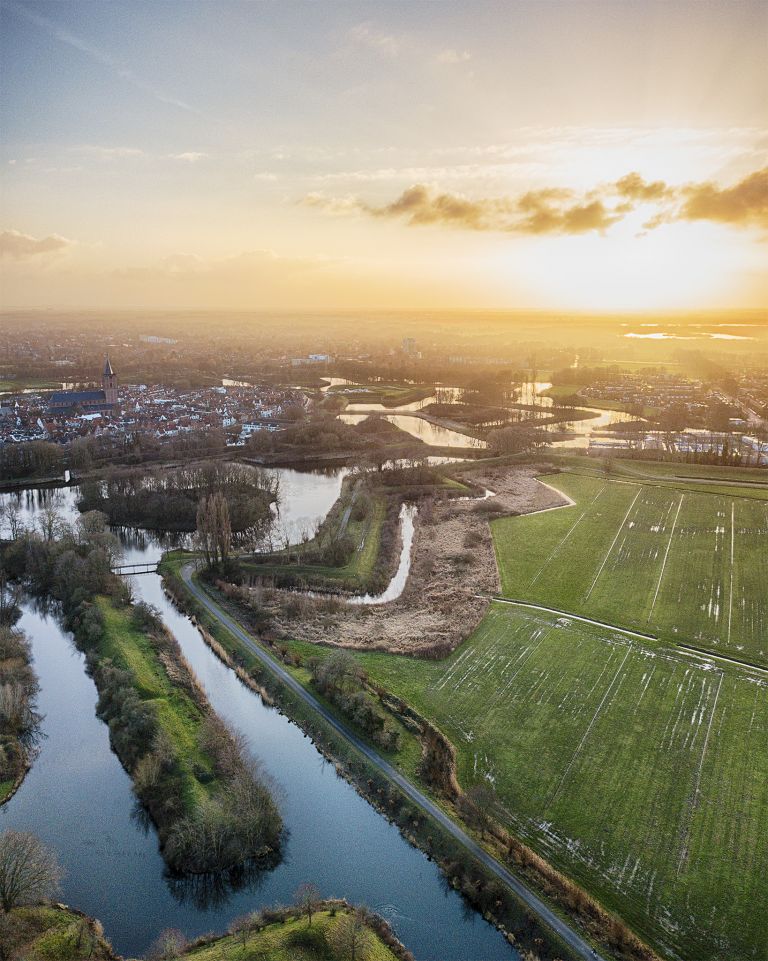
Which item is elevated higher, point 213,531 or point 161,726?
point 213,531

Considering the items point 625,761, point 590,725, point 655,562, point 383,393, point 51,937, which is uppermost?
point 383,393

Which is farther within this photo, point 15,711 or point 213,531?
point 213,531

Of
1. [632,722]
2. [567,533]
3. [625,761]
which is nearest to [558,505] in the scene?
[567,533]

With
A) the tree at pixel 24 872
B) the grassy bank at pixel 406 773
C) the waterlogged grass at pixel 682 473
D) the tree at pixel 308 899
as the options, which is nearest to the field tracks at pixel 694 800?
the grassy bank at pixel 406 773

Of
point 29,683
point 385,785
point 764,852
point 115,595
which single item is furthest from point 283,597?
point 764,852

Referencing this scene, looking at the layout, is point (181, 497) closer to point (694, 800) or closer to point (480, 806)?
point (480, 806)

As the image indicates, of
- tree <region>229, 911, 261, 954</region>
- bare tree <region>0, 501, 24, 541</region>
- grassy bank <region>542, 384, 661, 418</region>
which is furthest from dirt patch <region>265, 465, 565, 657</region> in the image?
grassy bank <region>542, 384, 661, 418</region>

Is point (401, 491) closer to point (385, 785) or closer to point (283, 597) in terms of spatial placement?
point (283, 597)
